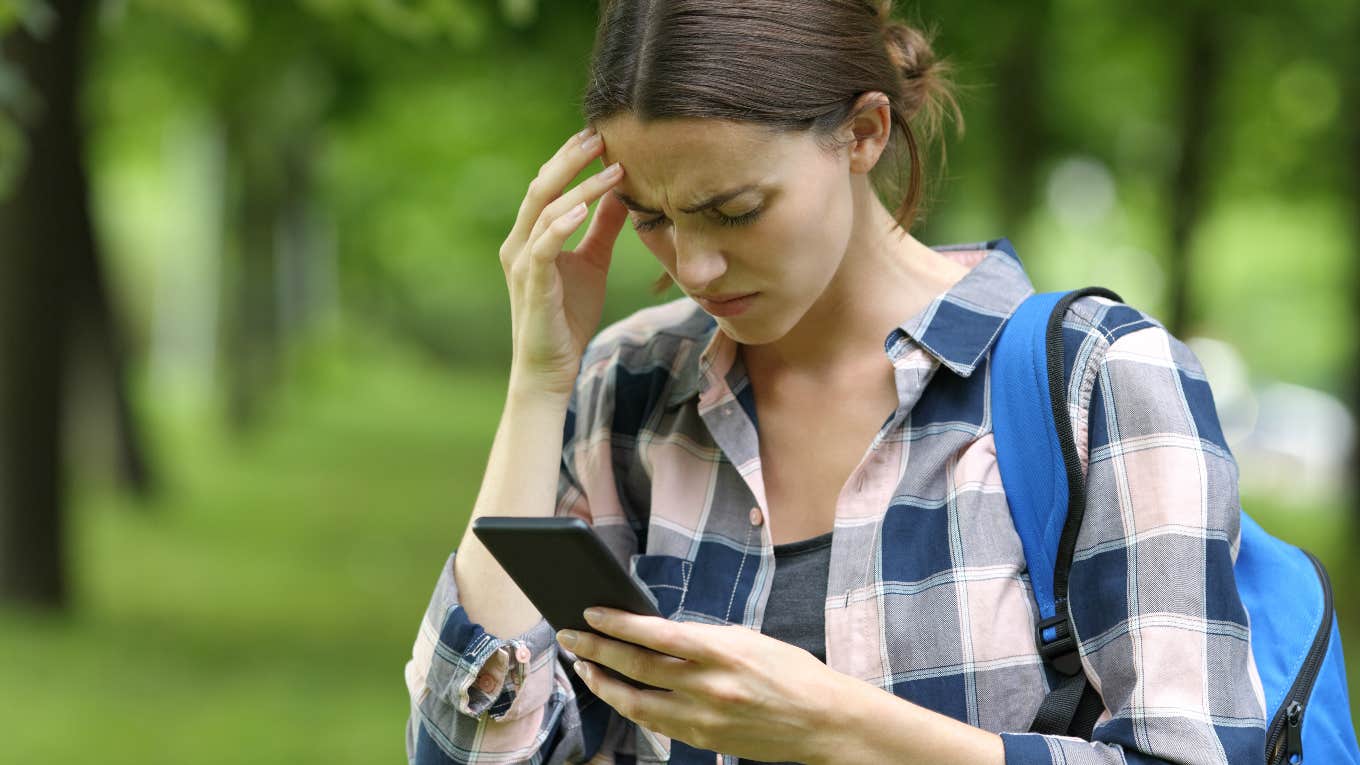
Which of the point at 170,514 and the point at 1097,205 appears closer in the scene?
the point at 170,514

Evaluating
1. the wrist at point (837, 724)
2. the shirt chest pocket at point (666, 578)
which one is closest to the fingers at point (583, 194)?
the shirt chest pocket at point (666, 578)

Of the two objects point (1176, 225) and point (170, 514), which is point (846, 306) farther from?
point (170, 514)

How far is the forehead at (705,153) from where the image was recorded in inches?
78.3

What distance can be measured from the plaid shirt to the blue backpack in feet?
0.07

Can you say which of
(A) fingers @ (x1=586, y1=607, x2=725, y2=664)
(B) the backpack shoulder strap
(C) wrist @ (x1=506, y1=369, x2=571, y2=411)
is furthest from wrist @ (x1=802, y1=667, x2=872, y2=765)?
(C) wrist @ (x1=506, y1=369, x2=571, y2=411)

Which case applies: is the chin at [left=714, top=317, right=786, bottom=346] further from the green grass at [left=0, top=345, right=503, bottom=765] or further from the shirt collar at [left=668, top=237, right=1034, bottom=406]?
the green grass at [left=0, top=345, right=503, bottom=765]

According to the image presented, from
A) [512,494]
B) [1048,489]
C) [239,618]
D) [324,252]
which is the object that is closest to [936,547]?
[1048,489]

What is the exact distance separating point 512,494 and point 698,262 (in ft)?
1.38

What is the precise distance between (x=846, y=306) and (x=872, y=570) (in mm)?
424

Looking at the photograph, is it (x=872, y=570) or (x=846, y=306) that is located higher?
(x=846, y=306)

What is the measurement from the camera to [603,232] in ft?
7.59

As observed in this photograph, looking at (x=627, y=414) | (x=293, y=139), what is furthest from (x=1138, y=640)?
(x=293, y=139)

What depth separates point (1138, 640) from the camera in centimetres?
181

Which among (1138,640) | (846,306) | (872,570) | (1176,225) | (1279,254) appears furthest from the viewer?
(1279,254)
